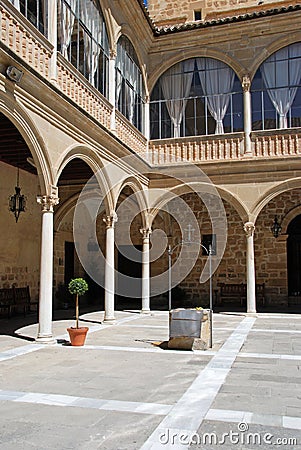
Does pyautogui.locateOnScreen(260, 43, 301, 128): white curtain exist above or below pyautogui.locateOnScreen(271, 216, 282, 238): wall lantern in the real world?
above

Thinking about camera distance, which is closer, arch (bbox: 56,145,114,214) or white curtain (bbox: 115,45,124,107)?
arch (bbox: 56,145,114,214)

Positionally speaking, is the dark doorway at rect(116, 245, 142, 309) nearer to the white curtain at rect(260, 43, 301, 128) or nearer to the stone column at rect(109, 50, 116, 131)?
the stone column at rect(109, 50, 116, 131)

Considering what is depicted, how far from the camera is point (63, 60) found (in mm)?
9156

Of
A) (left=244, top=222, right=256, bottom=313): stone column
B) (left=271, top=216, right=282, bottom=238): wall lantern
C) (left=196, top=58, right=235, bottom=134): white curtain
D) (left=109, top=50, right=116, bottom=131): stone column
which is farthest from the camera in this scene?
(left=271, top=216, right=282, bottom=238): wall lantern

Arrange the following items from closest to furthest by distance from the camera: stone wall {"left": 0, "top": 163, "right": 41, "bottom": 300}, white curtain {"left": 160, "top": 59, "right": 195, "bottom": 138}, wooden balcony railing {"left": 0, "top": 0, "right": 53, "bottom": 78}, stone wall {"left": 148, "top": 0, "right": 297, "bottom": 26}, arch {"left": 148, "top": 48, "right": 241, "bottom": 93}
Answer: wooden balcony railing {"left": 0, "top": 0, "right": 53, "bottom": 78} < stone wall {"left": 0, "top": 163, "right": 41, "bottom": 300} < arch {"left": 148, "top": 48, "right": 241, "bottom": 93} < white curtain {"left": 160, "top": 59, "right": 195, "bottom": 138} < stone wall {"left": 148, "top": 0, "right": 297, "bottom": 26}

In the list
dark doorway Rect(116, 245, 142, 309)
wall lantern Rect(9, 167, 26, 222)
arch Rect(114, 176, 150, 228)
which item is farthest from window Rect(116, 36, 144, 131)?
dark doorway Rect(116, 245, 142, 309)

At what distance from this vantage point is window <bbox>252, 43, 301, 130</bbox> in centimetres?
1392

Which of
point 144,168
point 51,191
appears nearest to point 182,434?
point 51,191

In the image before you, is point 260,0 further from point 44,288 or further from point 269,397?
point 269,397

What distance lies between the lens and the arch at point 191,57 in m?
14.3

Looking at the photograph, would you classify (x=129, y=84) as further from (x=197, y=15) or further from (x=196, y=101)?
(x=197, y=15)

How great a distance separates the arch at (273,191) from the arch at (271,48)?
3.48m

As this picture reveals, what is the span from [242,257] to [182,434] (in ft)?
41.7

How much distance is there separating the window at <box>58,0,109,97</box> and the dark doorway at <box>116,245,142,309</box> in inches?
293
